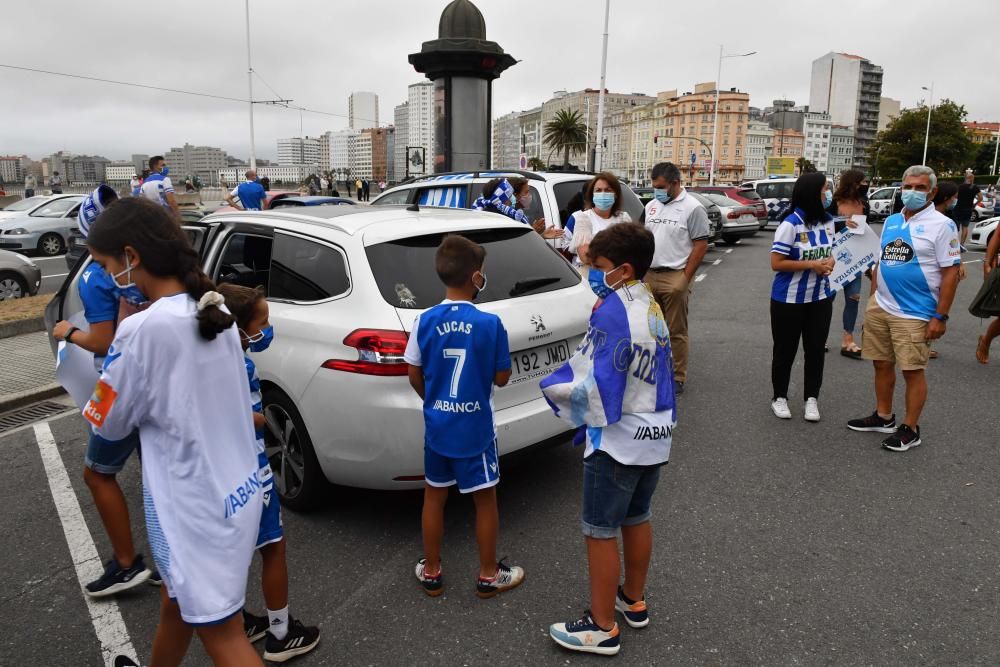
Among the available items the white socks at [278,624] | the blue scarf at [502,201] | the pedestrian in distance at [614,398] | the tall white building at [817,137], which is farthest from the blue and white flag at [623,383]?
the tall white building at [817,137]

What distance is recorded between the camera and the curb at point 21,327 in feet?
27.8

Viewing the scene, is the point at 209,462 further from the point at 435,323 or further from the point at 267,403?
the point at 267,403

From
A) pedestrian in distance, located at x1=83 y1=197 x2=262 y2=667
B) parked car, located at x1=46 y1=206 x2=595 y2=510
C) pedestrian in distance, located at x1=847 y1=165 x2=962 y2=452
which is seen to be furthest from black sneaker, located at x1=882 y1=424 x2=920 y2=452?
pedestrian in distance, located at x1=83 y1=197 x2=262 y2=667

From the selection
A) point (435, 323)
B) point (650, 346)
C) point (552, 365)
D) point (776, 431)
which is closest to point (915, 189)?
point (776, 431)

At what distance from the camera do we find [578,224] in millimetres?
6262

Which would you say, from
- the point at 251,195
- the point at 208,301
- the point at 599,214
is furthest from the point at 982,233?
the point at 208,301

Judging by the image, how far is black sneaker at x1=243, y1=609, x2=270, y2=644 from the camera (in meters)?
2.94

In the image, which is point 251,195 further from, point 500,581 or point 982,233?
point 982,233

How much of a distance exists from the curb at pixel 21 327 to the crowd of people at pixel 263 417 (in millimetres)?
4900

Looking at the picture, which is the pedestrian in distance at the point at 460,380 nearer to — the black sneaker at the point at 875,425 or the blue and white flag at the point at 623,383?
the blue and white flag at the point at 623,383

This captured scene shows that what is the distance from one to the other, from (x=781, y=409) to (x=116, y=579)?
4.57 meters

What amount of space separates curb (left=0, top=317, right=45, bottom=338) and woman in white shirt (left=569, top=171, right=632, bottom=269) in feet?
20.9

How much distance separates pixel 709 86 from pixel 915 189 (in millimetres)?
160239

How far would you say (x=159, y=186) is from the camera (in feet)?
28.8
